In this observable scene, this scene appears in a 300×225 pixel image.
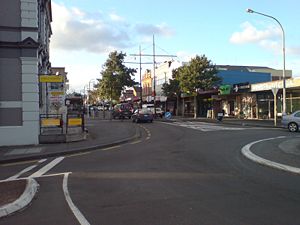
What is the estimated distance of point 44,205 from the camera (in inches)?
311

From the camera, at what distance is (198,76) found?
5231 centimetres

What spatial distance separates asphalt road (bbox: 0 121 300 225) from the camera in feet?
22.1

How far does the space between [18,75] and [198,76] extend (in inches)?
1365

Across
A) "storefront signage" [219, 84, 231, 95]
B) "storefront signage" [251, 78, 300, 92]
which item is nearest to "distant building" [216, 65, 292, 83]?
"storefront signage" [219, 84, 231, 95]

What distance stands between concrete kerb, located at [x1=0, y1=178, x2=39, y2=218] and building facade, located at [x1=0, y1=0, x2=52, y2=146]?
35.2ft

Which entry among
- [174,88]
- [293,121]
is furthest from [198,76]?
[293,121]

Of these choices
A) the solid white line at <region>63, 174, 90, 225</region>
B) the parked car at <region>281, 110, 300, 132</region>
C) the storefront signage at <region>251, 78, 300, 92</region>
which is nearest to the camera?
the solid white line at <region>63, 174, 90, 225</region>

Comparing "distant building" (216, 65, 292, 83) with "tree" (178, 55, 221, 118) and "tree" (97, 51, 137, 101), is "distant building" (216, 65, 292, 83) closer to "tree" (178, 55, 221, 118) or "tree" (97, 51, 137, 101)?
"tree" (178, 55, 221, 118)

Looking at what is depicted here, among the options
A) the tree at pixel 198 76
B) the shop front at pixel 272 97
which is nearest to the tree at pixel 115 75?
the tree at pixel 198 76

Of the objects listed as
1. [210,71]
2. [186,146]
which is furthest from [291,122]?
[210,71]

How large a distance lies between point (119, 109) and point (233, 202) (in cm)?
4554

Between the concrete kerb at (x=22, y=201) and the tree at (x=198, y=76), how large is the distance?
43.9 m

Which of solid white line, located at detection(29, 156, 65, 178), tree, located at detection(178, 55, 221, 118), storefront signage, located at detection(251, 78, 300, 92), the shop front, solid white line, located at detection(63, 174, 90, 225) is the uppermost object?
tree, located at detection(178, 55, 221, 118)

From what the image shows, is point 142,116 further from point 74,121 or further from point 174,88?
point 174,88
